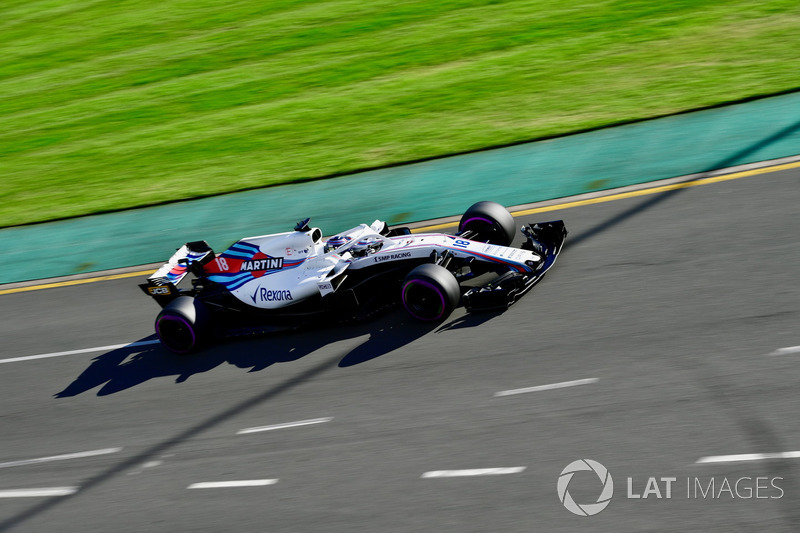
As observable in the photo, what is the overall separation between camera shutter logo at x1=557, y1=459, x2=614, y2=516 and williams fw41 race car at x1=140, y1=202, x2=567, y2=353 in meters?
2.75

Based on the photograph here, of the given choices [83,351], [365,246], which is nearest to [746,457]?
[365,246]

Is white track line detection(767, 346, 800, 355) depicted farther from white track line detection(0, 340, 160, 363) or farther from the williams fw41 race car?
white track line detection(0, 340, 160, 363)

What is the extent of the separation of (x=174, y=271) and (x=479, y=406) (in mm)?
4659

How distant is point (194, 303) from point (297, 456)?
2984 mm

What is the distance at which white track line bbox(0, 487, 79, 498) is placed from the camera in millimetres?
7871

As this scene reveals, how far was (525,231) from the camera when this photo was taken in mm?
10031

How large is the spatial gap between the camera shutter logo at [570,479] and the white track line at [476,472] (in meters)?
0.38

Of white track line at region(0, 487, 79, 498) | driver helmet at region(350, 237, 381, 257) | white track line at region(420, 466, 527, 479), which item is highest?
driver helmet at region(350, 237, 381, 257)

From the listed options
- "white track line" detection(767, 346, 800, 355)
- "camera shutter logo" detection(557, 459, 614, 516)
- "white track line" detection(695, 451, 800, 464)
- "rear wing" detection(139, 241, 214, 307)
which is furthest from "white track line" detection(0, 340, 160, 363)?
"white track line" detection(767, 346, 800, 355)

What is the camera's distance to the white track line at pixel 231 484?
7277 millimetres

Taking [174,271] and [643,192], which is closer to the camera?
[174,271]

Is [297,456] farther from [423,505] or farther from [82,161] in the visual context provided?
[82,161]

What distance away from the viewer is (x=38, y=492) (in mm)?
7957

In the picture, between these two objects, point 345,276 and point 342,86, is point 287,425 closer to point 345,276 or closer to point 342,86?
point 345,276
